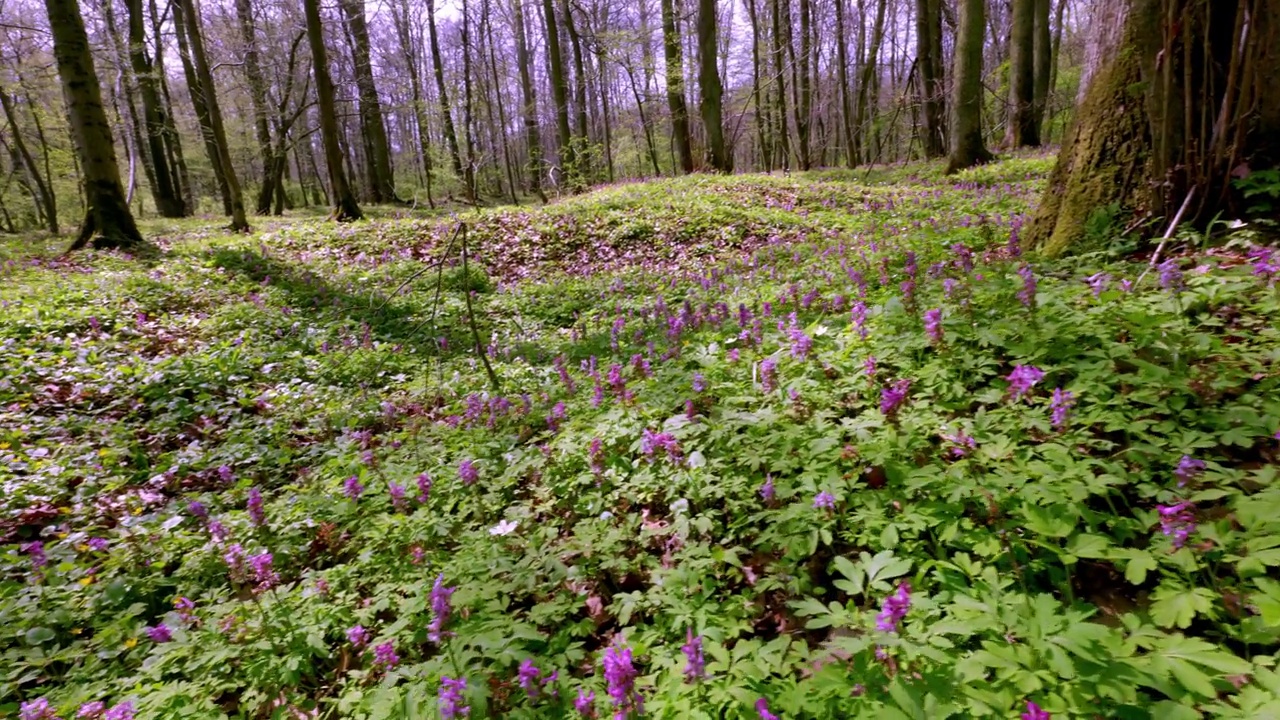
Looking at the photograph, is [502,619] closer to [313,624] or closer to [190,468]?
[313,624]

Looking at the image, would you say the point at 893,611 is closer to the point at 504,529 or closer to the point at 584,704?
the point at 584,704

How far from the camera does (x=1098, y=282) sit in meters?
3.15

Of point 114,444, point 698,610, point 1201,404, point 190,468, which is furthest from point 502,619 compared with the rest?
point 114,444

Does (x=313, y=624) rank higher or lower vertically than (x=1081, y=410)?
lower

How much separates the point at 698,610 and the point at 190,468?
14.7 feet

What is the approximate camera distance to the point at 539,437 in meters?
3.71

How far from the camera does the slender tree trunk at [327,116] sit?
44.1 ft

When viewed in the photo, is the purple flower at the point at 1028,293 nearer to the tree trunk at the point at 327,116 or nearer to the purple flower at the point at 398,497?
the purple flower at the point at 398,497

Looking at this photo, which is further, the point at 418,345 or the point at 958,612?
the point at 418,345

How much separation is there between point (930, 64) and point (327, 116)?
1612 cm

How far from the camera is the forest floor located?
163cm

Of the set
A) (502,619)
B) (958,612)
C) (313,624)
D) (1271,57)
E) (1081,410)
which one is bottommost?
(313,624)

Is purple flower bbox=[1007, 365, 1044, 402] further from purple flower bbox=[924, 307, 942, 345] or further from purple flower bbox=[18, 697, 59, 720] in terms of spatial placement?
purple flower bbox=[18, 697, 59, 720]

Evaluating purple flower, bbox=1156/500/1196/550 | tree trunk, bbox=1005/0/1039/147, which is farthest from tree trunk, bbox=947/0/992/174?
purple flower, bbox=1156/500/1196/550
